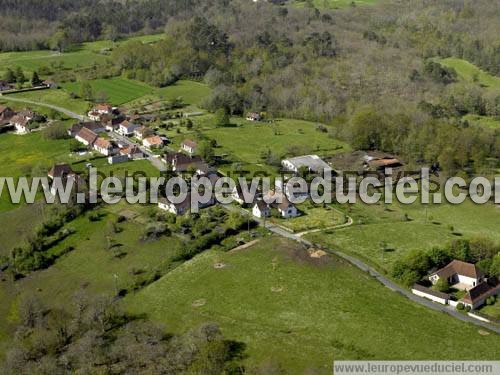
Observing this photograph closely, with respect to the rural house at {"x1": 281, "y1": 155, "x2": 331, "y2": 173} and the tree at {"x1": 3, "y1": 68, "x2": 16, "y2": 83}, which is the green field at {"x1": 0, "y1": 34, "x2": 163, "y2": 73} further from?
the rural house at {"x1": 281, "y1": 155, "x2": 331, "y2": 173}

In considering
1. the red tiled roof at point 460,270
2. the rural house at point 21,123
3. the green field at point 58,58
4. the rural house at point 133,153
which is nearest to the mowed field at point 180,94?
the rural house at point 21,123

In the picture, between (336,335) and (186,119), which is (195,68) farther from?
(336,335)

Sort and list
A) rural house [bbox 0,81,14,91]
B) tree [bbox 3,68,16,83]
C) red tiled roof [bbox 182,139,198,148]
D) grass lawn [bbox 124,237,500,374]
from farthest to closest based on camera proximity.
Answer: tree [bbox 3,68,16,83] → rural house [bbox 0,81,14,91] → red tiled roof [bbox 182,139,198,148] → grass lawn [bbox 124,237,500,374]

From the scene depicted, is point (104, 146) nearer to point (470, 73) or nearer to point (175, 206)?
point (175, 206)

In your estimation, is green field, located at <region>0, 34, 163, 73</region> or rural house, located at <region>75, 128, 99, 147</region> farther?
green field, located at <region>0, 34, 163, 73</region>

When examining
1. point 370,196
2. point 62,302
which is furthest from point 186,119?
point 62,302

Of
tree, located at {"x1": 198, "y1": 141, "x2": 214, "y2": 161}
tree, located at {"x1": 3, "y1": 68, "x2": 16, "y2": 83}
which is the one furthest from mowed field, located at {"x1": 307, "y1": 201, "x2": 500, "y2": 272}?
tree, located at {"x1": 3, "y1": 68, "x2": 16, "y2": 83}
